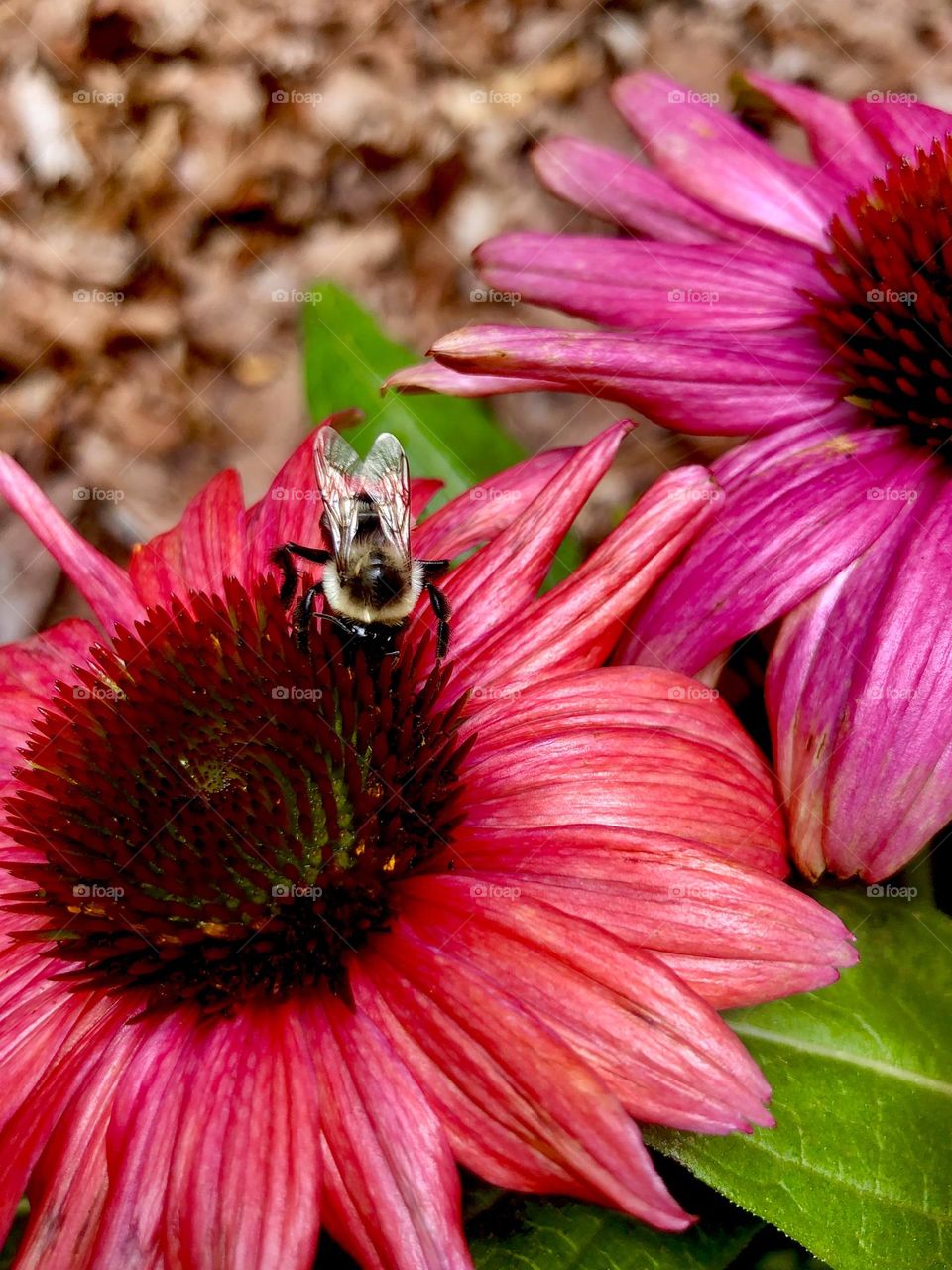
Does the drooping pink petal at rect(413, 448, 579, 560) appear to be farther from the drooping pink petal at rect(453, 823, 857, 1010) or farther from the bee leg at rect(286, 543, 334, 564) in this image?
the drooping pink petal at rect(453, 823, 857, 1010)

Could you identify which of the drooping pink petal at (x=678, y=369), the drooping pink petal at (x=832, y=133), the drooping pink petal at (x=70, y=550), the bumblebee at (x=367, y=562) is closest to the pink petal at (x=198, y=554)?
the drooping pink petal at (x=70, y=550)

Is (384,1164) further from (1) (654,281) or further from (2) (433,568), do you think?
(1) (654,281)

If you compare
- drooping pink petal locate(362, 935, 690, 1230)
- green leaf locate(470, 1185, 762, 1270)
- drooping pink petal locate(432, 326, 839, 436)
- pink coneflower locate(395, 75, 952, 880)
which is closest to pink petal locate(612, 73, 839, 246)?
pink coneflower locate(395, 75, 952, 880)

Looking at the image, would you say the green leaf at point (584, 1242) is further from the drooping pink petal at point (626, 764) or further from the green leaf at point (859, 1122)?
the drooping pink petal at point (626, 764)

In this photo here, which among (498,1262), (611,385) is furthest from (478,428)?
(498,1262)

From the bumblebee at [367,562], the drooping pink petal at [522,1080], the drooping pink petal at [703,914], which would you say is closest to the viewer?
the drooping pink petal at [522,1080]

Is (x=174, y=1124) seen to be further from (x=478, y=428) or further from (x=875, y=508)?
(x=478, y=428)
